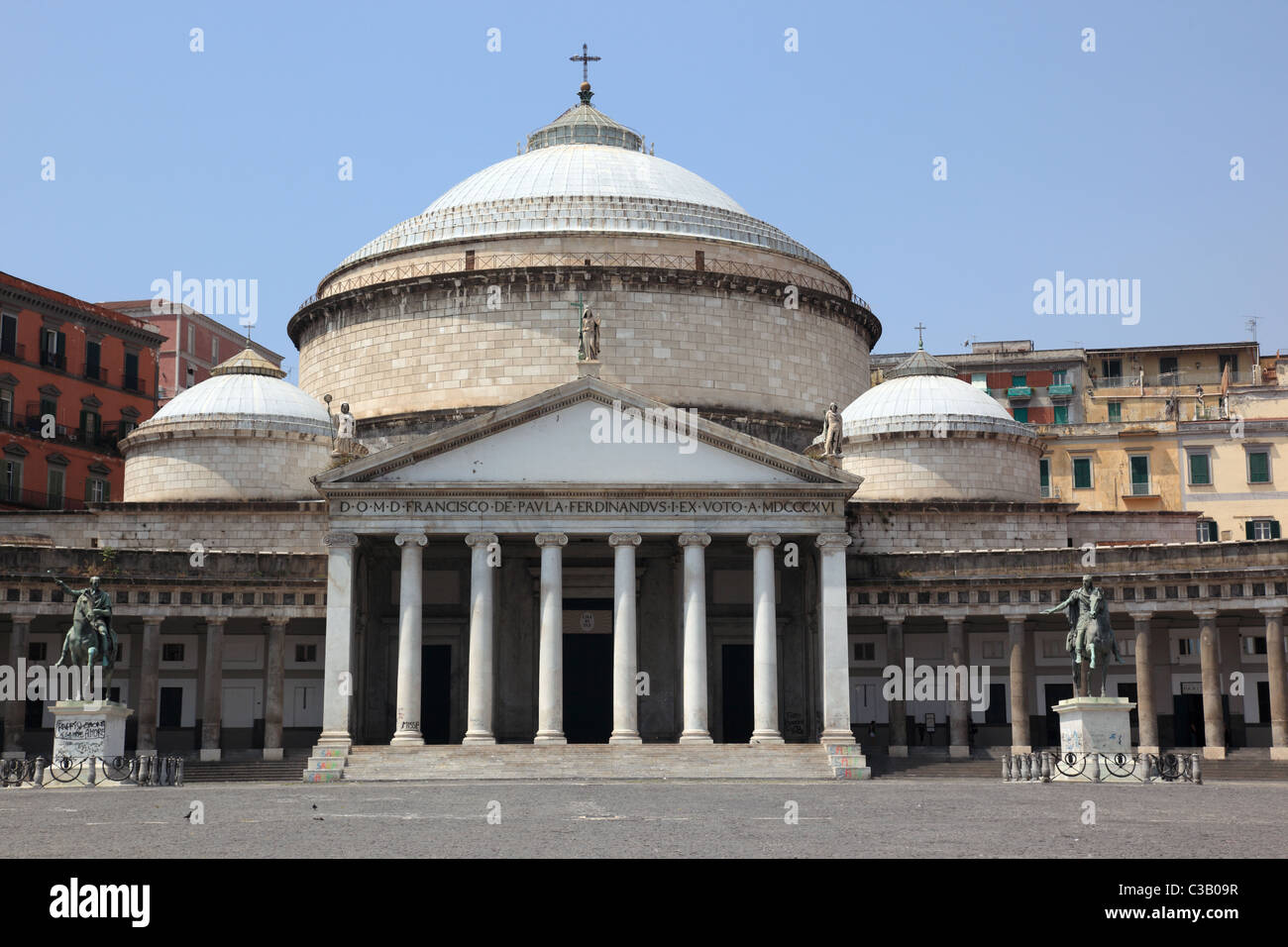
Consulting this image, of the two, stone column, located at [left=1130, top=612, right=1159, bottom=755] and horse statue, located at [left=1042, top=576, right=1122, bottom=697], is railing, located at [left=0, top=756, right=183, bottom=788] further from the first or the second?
stone column, located at [left=1130, top=612, right=1159, bottom=755]

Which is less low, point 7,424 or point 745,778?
point 7,424

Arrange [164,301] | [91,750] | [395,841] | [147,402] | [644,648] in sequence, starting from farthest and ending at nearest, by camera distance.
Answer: [164,301]
[147,402]
[644,648]
[91,750]
[395,841]

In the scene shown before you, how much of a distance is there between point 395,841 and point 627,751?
2463 cm

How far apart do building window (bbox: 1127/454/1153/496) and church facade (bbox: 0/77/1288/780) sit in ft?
52.3

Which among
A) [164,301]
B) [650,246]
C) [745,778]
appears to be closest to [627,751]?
[745,778]

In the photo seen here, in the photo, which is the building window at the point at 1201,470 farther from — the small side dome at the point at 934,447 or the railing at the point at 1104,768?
the railing at the point at 1104,768

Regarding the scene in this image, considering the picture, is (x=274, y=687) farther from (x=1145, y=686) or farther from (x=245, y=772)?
(x=1145, y=686)

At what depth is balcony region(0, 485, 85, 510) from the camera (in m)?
72.3

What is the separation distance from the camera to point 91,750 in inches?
1687

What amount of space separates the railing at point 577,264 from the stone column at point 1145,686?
19687mm

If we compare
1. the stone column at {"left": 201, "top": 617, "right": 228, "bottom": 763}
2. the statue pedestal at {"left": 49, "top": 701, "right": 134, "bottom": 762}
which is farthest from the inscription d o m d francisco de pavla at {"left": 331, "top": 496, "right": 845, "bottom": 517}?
the statue pedestal at {"left": 49, "top": 701, "right": 134, "bottom": 762}

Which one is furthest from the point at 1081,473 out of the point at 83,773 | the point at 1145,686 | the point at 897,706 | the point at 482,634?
the point at 83,773

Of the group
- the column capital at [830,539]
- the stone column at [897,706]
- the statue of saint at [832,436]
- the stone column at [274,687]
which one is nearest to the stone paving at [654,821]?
the column capital at [830,539]

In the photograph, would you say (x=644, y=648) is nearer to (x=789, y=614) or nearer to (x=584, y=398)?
(x=789, y=614)
